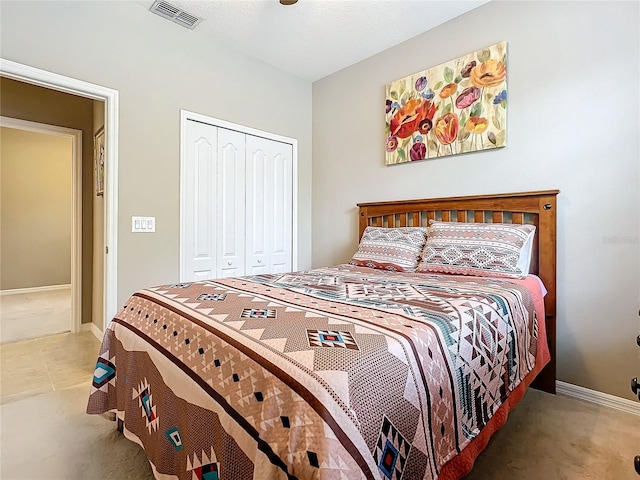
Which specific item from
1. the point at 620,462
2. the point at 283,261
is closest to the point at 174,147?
the point at 283,261

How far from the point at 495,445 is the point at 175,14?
3468 mm

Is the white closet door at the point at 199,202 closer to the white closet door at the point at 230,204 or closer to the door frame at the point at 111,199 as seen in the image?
the white closet door at the point at 230,204

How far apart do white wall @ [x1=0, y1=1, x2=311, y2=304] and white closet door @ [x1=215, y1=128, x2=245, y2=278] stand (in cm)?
24

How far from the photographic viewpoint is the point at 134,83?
2.46 metres

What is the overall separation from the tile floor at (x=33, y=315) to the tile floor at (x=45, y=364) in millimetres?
265

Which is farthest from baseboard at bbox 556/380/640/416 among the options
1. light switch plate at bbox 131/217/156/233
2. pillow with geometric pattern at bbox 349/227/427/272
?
light switch plate at bbox 131/217/156/233

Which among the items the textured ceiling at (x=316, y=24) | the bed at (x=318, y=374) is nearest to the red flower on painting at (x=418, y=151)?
the textured ceiling at (x=316, y=24)

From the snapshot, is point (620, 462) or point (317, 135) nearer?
point (620, 462)

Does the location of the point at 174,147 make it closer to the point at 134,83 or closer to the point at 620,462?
the point at 134,83

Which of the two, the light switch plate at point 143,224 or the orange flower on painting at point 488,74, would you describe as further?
the light switch plate at point 143,224

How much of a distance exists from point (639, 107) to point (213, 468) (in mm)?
2627

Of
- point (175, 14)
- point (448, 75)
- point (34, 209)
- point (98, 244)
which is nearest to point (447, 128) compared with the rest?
point (448, 75)

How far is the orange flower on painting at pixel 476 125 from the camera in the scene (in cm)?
238

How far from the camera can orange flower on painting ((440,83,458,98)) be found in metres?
2.52
